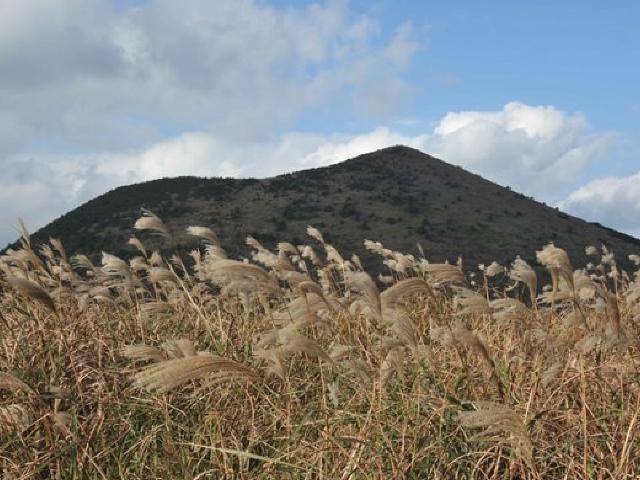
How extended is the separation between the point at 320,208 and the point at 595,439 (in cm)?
5117

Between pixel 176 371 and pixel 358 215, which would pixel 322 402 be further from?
pixel 358 215

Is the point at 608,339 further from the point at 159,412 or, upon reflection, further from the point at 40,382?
the point at 40,382

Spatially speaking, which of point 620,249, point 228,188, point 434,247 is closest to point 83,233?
point 228,188

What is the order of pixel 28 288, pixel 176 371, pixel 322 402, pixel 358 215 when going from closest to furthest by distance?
pixel 176 371, pixel 28 288, pixel 322 402, pixel 358 215

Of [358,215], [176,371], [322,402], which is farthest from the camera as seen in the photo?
[358,215]

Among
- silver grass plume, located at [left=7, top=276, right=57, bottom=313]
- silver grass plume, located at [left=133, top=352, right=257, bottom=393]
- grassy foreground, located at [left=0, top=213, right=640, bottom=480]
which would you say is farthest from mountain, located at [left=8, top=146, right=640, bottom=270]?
silver grass plume, located at [left=133, top=352, right=257, bottom=393]

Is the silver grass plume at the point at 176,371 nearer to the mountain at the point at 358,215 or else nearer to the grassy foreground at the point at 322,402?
the grassy foreground at the point at 322,402

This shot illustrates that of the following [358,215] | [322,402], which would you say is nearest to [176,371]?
[322,402]

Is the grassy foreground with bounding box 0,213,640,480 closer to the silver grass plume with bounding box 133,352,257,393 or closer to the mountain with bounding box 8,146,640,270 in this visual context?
the silver grass plume with bounding box 133,352,257,393

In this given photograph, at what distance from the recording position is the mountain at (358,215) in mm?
48125

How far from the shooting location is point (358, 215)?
52.8 m

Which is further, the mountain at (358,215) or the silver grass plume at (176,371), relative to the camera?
→ the mountain at (358,215)

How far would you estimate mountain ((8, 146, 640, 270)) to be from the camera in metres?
48.1

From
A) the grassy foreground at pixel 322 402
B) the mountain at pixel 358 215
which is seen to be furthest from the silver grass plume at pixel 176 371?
the mountain at pixel 358 215
